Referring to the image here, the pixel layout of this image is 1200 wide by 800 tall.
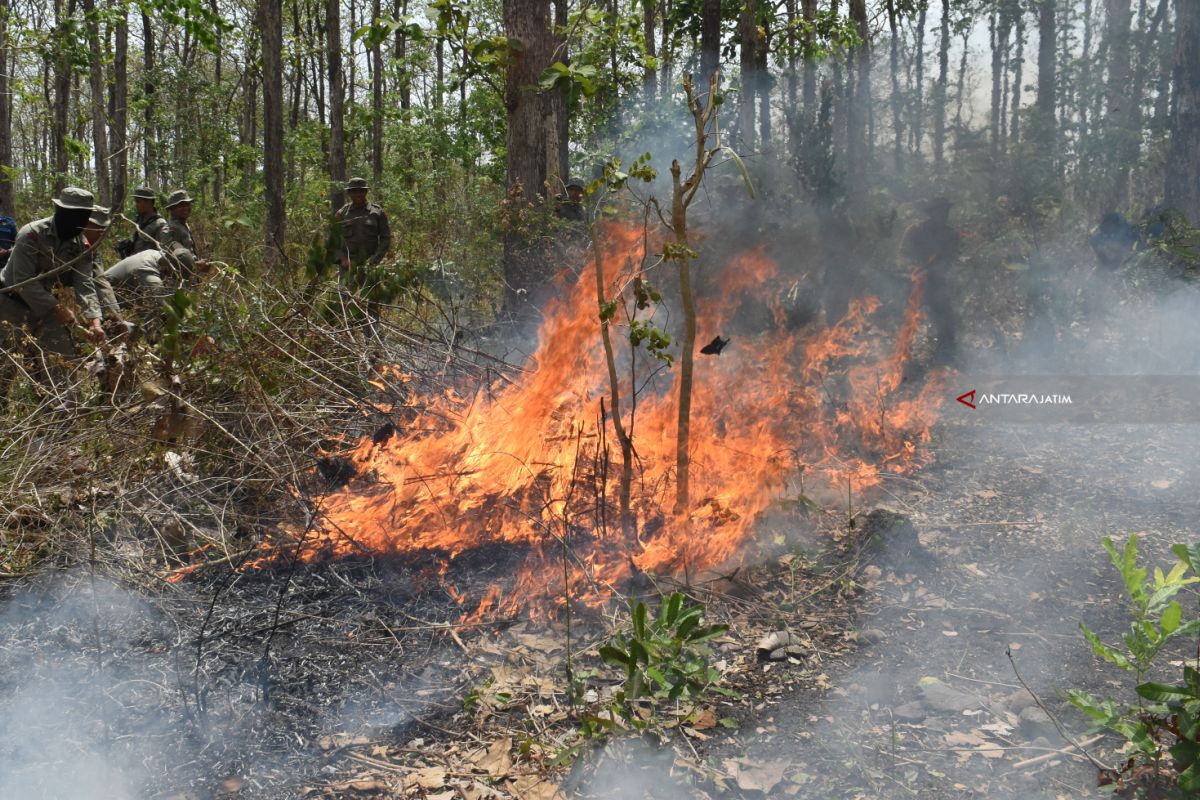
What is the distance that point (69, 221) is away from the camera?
5.66m

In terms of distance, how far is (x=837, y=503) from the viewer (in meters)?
4.82

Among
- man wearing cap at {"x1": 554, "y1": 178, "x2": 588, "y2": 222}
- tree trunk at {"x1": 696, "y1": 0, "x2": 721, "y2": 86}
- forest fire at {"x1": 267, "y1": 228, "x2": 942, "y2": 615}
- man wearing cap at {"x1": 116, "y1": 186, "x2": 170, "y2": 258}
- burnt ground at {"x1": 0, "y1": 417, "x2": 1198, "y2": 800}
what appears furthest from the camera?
tree trunk at {"x1": 696, "y1": 0, "x2": 721, "y2": 86}

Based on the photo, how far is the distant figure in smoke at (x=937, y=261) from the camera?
7699 mm

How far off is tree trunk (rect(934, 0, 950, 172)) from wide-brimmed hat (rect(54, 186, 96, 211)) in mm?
8265

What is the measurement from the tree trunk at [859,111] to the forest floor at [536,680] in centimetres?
618

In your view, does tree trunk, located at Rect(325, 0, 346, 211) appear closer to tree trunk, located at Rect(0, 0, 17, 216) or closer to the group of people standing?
tree trunk, located at Rect(0, 0, 17, 216)

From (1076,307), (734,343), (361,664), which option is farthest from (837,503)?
(1076,307)

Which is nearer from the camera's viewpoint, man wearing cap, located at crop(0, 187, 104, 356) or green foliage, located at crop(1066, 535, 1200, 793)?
green foliage, located at crop(1066, 535, 1200, 793)

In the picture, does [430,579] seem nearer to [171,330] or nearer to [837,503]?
[171,330]

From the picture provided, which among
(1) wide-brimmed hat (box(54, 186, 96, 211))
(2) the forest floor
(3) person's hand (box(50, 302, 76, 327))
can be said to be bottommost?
(2) the forest floor

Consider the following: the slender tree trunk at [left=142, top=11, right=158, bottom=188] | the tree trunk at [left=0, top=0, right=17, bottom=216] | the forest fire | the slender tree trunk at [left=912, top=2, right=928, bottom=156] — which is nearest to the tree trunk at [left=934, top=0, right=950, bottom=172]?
the slender tree trunk at [left=912, top=2, right=928, bottom=156]

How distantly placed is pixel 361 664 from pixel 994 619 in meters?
2.71

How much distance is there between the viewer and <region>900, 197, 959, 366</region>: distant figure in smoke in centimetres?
770

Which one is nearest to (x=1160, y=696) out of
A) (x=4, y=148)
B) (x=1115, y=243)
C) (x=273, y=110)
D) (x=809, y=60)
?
(x=1115, y=243)
